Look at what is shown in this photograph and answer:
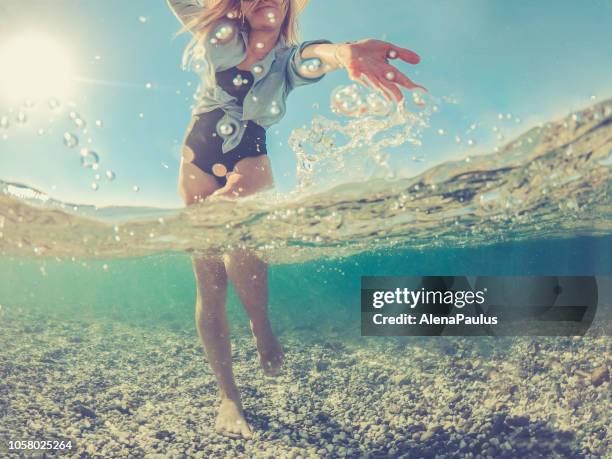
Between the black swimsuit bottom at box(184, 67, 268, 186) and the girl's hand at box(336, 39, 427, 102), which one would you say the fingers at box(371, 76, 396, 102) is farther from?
the black swimsuit bottom at box(184, 67, 268, 186)

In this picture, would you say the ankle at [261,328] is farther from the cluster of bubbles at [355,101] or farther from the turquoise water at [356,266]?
the cluster of bubbles at [355,101]

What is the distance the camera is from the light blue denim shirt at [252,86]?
2881 mm

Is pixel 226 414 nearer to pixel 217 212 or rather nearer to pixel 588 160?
pixel 217 212

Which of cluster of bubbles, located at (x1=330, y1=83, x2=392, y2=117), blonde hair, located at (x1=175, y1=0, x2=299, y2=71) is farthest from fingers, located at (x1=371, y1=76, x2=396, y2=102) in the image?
blonde hair, located at (x1=175, y1=0, x2=299, y2=71)

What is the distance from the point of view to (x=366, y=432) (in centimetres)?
344

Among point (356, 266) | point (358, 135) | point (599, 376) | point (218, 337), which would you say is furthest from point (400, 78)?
point (356, 266)

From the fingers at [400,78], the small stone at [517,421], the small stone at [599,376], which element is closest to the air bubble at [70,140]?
the fingers at [400,78]

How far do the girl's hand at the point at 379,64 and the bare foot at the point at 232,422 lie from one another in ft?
9.33

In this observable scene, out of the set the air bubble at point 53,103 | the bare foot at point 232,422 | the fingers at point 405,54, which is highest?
the air bubble at point 53,103

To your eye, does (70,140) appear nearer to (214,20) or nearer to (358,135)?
(214,20)

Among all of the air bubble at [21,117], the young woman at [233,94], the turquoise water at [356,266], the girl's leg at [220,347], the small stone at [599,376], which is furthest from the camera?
the turquoise water at [356,266]

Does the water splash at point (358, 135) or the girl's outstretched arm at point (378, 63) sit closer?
the girl's outstretched arm at point (378, 63)

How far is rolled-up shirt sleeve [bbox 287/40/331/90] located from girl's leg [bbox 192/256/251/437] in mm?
1856

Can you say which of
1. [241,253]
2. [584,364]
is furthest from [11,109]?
[584,364]
